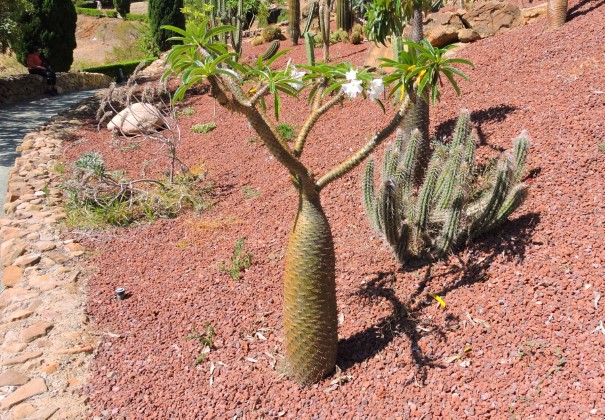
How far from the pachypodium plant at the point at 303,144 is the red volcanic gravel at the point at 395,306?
325mm

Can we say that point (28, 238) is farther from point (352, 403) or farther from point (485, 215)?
point (485, 215)

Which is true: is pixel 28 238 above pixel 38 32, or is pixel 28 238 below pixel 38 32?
below

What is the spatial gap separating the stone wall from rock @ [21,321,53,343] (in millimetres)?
10737

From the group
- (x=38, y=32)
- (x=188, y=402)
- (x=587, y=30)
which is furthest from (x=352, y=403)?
(x=38, y=32)

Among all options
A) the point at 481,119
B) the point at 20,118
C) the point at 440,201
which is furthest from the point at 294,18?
the point at 440,201

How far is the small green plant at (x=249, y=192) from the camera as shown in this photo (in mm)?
5600

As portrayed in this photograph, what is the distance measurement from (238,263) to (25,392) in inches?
67.3

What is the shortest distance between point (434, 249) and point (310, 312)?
1269 mm

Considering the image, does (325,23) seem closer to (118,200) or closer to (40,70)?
(118,200)

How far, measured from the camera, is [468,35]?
27.3 feet

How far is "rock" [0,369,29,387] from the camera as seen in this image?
316cm

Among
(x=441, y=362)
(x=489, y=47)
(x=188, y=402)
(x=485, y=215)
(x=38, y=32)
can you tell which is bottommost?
(x=188, y=402)

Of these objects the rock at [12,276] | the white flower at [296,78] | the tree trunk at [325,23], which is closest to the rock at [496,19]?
the tree trunk at [325,23]

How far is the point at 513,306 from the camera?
283 cm
